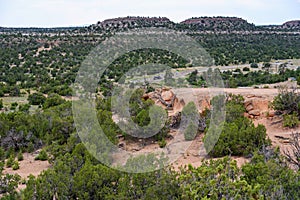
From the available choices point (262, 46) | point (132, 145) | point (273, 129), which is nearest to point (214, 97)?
point (273, 129)

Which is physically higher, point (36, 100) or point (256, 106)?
point (256, 106)

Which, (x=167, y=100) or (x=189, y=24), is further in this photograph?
(x=189, y=24)

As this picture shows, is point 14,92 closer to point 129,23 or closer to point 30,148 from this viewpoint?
point 30,148

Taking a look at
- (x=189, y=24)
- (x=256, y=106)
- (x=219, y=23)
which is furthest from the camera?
(x=219, y=23)

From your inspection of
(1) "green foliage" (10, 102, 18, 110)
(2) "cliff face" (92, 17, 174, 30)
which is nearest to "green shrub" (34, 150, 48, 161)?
(1) "green foliage" (10, 102, 18, 110)

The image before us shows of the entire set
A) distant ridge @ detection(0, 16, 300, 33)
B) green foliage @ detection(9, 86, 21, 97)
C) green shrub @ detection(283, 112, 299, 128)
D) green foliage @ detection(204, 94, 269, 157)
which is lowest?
green foliage @ detection(9, 86, 21, 97)

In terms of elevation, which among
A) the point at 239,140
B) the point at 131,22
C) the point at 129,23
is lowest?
the point at 239,140

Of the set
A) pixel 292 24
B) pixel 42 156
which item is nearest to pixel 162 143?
pixel 42 156

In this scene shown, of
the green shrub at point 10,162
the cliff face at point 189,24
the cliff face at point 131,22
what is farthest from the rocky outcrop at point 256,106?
the cliff face at point 131,22

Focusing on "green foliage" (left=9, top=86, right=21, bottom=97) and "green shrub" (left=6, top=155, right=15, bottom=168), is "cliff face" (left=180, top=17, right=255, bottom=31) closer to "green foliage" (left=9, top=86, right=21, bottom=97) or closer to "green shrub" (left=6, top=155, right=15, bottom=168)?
"green foliage" (left=9, top=86, right=21, bottom=97)
